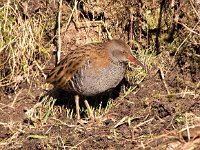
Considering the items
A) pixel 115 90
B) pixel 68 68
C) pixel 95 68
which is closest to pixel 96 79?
pixel 95 68

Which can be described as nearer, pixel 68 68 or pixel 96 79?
pixel 96 79

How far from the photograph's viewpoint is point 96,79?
6.29m

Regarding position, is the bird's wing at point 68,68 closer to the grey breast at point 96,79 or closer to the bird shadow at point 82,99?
the grey breast at point 96,79

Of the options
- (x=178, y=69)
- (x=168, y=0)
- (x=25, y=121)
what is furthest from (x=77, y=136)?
(x=168, y=0)

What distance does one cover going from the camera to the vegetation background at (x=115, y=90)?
18.9 ft

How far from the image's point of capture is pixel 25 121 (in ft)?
21.5

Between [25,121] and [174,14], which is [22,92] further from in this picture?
[174,14]

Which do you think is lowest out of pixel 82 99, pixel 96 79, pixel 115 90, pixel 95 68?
pixel 82 99

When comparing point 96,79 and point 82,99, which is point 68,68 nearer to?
point 96,79

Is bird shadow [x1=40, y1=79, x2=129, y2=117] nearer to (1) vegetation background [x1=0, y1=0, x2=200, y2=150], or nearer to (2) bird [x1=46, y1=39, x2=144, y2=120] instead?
(1) vegetation background [x1=0, y1=0, x2=200, y2=150]

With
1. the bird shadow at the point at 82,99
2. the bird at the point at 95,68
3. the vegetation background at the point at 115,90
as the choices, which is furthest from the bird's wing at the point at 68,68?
the bird shadow at the point at 82,99

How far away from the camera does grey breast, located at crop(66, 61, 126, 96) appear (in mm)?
6285

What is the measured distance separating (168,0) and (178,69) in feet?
2.82

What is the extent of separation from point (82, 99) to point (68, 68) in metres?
0.72
